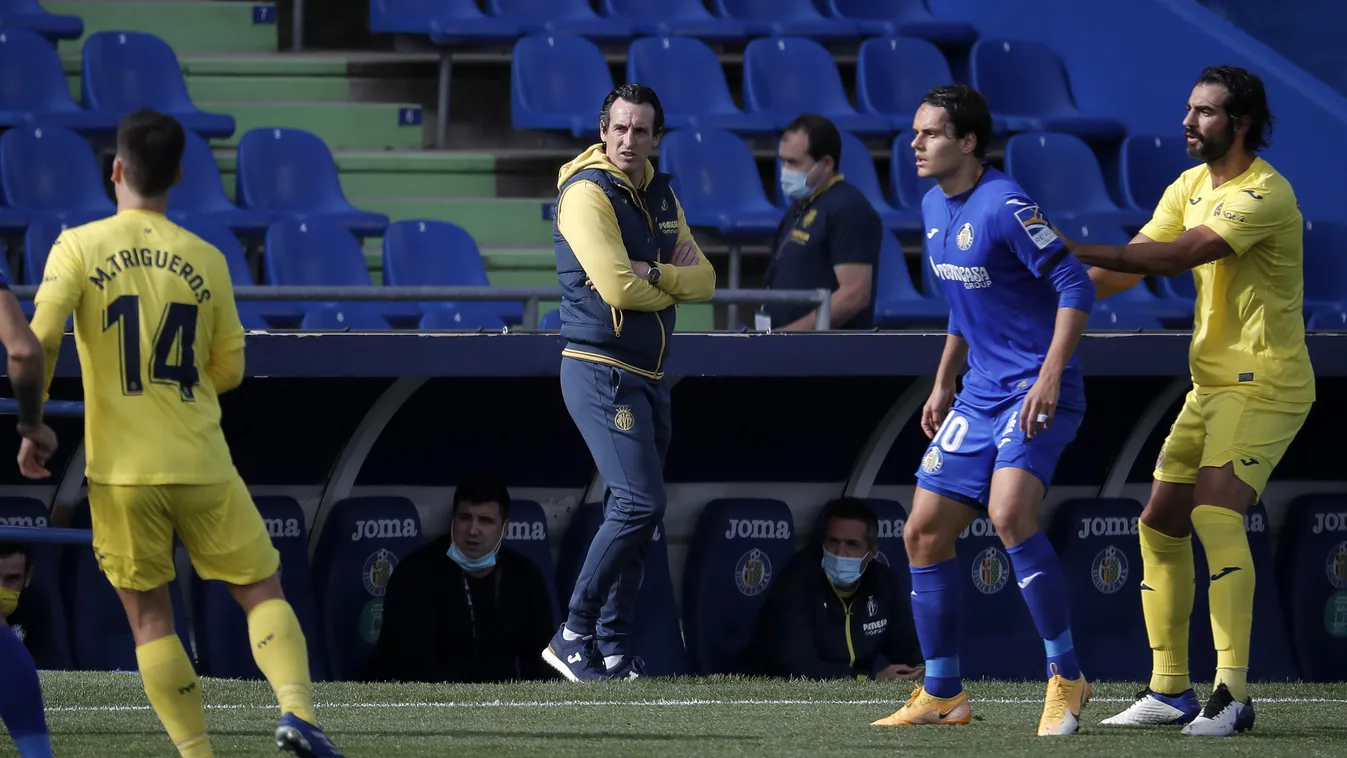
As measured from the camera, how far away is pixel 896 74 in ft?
35.7

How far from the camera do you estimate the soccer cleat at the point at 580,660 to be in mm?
6301

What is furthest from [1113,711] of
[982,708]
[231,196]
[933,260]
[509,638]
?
[231,196]

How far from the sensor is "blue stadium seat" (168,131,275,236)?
9.06 m

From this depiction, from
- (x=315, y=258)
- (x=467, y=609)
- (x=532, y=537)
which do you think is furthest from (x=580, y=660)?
(x=315, y=258)

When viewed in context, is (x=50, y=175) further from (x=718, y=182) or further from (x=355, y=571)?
(x=718, y=182)

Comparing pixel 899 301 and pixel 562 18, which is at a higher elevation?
pixel 562 18

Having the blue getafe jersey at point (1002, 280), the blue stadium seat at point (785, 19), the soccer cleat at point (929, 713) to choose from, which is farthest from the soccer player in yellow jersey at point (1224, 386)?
the blue stadium seat at point (785, 19)

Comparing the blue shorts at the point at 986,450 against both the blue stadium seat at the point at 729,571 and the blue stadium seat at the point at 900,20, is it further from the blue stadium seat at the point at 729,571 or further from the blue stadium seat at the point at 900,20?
the blue stadium seat at the point at 900,20

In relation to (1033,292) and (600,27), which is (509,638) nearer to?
(1033,292)

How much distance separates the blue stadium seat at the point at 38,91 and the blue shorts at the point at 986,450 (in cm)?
554

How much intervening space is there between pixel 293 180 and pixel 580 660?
397cm

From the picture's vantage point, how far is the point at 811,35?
11.3 metres

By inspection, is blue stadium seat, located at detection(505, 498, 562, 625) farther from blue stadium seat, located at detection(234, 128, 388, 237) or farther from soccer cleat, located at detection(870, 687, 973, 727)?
soccer cleat, located at detection(870, 687, 973, 727)

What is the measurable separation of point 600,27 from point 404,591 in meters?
4.77
